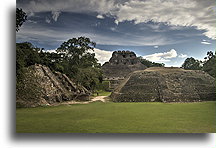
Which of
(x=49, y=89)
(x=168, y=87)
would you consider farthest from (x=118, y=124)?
(x=168, y=87)

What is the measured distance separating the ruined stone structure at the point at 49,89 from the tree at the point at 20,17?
3.56 metres

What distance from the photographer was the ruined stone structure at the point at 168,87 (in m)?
→ 10.9

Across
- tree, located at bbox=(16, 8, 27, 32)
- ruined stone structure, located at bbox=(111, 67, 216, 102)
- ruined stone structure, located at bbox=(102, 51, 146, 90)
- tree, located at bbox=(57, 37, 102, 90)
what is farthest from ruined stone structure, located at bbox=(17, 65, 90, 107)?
ruined stone structure, located at bbox=(102, 51, 146, 90)

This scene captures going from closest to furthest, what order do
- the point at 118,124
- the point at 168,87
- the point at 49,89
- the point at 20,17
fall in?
the point at 118,124 < the point at 20,17 < the point at 49,89 < the point at 168,87

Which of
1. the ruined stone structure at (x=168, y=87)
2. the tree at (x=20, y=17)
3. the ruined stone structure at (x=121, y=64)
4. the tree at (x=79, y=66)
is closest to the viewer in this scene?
the tree at (x=20, y=17)

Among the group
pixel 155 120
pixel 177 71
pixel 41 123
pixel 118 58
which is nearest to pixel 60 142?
pixel 41 123

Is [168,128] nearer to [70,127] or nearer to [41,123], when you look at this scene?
[70,127]

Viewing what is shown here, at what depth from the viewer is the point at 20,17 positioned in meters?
6.26

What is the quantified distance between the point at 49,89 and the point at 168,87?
7.65 metres

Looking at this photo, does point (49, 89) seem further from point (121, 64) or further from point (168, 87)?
point (121, 64)

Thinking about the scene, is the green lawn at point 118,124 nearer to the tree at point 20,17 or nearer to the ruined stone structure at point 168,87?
the tree at point 20,17

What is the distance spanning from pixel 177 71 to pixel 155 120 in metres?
7.78

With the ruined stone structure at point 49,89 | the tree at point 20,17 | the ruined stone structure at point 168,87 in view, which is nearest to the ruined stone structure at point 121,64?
the ruined stone structure at point 168,87

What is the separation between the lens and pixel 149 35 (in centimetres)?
704
